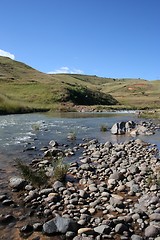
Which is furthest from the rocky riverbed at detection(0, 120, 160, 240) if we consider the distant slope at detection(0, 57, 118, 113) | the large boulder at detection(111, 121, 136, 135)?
the distant slope at detection(0, 57, 118, 113)

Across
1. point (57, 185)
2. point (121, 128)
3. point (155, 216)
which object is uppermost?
point (121, 128)

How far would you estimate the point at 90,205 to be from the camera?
1062cm

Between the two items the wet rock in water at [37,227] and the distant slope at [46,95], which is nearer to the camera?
the wet rock in water at [37,227]

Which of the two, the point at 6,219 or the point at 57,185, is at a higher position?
the point at 57,185

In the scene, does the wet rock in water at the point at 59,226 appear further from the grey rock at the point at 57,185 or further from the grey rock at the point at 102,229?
the grey rock at the point at 57,185

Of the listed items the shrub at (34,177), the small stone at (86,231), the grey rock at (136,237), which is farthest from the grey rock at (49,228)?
the shrub at (34,177)

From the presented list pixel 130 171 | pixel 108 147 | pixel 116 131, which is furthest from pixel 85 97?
pixel 130 171

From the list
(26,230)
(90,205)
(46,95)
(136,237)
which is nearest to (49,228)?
(26,230)

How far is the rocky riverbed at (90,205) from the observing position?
8695mm

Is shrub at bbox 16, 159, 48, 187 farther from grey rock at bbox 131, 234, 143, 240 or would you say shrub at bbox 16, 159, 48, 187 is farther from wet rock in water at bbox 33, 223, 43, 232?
grey rock at bbox 131, 234, 143, 240

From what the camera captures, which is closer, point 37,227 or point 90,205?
point 37,227

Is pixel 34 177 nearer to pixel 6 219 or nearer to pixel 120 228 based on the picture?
pixel 6 219

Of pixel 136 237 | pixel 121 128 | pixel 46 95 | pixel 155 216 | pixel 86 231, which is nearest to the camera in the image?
pixel 136 237

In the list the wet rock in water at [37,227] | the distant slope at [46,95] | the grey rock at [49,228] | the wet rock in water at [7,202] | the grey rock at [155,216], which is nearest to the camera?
the grey rock at [49,228]
